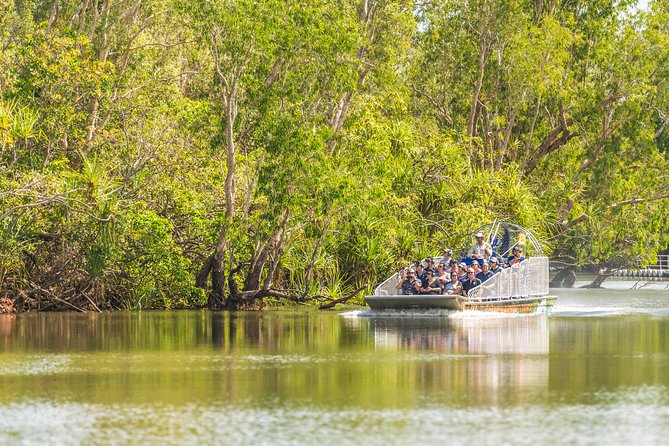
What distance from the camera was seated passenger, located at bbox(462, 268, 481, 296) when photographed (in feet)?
109

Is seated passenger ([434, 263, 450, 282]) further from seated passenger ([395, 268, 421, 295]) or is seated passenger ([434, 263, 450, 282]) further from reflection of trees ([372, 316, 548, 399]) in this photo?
reflection of trees ([372, 316, 548, 399])

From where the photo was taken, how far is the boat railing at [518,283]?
108 ft

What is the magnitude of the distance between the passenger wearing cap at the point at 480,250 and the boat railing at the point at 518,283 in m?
0.86

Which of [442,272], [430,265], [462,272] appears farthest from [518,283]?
[430,265]

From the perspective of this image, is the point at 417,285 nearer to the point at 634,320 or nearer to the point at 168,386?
the point at 634,320

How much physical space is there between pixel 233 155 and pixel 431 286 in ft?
21.3

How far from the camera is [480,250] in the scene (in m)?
34.2

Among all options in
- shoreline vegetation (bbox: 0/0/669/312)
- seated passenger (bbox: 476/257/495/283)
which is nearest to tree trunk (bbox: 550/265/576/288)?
shoreline vegetation (bbox: 0/0/669/312)

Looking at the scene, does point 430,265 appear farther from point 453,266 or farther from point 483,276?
point 483,276

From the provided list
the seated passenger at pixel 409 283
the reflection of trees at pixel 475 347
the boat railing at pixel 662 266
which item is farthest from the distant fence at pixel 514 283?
the boat railing at pixel 662 266

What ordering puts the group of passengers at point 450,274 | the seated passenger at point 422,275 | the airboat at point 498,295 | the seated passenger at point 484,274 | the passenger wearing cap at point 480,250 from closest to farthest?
1. the airboat at point 498,295
2. the group of passengers at point 450,274
3. the seated passenger at point 422,275
4. the seated passenger at point 484,274
5. the passenger wearing cap at point 480,250

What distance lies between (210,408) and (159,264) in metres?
21.3

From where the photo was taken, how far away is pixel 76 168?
130 feet

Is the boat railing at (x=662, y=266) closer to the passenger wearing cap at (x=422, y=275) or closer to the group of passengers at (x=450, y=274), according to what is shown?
the group of passengers at (x=450, y=274)
